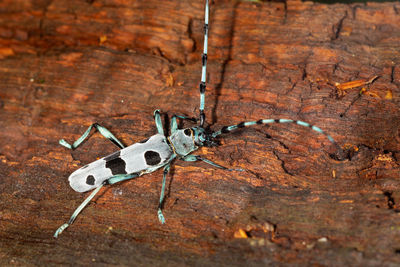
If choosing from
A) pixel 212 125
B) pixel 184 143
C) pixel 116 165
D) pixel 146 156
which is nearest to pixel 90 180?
pixel 116 165

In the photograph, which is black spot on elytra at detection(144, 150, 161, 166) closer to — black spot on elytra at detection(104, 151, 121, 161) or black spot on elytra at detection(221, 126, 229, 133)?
black spot on elytra at detection(104, 151, 121, 161)

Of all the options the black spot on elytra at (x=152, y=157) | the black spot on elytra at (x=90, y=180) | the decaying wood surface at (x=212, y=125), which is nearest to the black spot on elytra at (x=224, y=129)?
the decaying wood surface at (x=212, y=125)

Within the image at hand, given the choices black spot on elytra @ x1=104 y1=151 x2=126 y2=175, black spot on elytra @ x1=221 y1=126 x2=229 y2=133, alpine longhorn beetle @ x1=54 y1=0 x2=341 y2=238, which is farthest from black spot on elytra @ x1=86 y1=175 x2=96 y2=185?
black spot on elytra @ x1=221 y1=126 x2=229 y2=133

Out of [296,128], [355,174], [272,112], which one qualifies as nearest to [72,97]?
[272,112]

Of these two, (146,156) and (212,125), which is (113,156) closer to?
(146,156)

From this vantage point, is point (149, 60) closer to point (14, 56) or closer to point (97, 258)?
point (14, 56)

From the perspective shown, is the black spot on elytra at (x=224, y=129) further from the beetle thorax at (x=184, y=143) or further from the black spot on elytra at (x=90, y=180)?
the black spot on elytra at (x=90, y=180)
